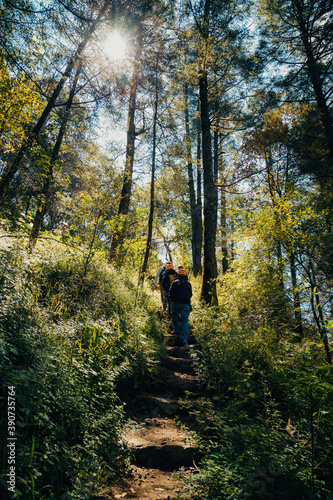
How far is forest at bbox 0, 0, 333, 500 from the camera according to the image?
233cm

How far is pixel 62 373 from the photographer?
2.69 metres

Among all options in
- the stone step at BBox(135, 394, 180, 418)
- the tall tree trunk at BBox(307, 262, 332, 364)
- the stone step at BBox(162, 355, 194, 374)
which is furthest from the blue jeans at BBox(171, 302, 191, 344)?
the tall tree trunk at BBox(307, 262, 332, 364)

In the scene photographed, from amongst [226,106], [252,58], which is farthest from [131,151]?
[252,58]

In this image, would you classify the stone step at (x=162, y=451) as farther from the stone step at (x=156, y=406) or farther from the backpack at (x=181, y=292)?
the backpack at (x=181, y=292)

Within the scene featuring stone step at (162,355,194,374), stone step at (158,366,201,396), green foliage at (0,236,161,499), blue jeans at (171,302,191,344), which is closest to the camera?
green foliage at (0,236,161,499)

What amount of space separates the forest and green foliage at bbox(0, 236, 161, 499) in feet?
0.07

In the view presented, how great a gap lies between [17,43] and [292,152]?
8.79 metres

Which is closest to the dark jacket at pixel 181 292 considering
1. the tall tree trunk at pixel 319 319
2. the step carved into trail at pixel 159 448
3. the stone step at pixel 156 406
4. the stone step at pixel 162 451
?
the step carved into trail at pixel 159 448

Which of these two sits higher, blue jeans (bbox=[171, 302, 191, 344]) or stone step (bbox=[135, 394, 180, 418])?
blue jeans (bbox=[171, 302, 191, 344])

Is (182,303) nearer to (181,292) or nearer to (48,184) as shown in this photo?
(181,292)

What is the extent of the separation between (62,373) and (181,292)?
15.0 ft

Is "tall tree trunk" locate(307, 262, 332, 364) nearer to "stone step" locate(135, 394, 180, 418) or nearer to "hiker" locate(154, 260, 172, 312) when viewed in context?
"stone step" locate(135, 394, 180, 418)

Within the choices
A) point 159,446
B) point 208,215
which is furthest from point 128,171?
point 159,446

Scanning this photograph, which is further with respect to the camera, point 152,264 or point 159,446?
point 152,264
